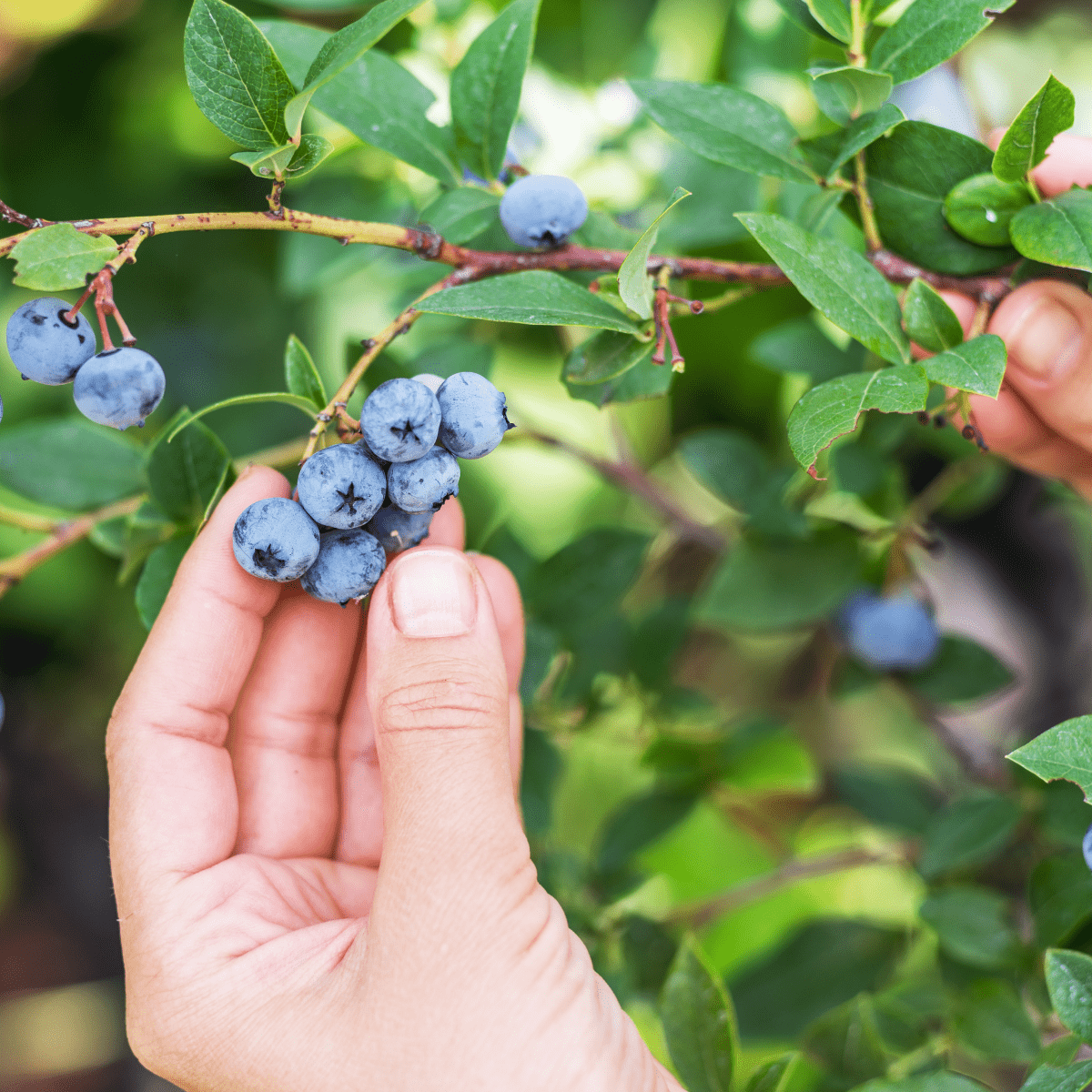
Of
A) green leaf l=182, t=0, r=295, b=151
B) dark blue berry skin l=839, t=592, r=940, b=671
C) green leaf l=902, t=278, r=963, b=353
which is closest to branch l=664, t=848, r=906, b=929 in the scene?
dark blue berry skin l=839, t=592, r=940, b=671

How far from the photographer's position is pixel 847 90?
0.88 metres

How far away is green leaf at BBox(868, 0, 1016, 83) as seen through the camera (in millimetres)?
838

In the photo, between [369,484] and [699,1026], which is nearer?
[369,484]

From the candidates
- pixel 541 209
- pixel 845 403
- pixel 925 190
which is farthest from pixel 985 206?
pixel 541 209

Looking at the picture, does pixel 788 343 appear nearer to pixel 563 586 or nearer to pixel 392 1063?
pixel 563 586

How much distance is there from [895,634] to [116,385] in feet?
3.63

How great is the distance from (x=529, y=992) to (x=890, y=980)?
0.92 metres

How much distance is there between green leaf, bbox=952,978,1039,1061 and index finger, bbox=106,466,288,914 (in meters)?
0.89

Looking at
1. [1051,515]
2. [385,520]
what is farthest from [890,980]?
[1051,515]

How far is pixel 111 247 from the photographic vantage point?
2.41 feet

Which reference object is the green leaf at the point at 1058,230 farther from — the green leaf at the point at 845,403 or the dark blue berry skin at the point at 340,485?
the dark blue berry skin at the point at 340,485

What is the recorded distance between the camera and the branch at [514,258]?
0.81 m

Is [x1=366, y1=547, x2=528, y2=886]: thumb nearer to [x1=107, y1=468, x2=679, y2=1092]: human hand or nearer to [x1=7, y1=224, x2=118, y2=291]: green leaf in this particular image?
[x1=107, y1=468, x2=679, y2=1092]: human hand

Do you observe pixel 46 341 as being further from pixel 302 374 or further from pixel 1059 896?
pixel 1059 896
